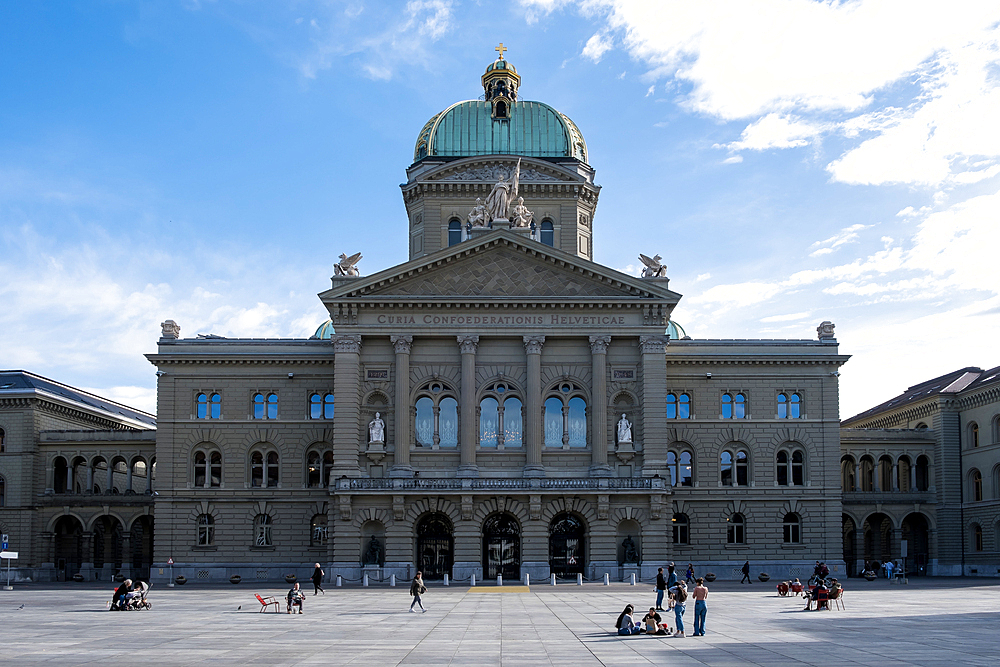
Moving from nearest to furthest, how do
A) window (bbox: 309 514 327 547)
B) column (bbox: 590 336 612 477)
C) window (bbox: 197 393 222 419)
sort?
1. column (bbox: 590 336 612 477)
2. window (bbox: 309 514 327 547)
3. window (bbox: 197 393 222 419)

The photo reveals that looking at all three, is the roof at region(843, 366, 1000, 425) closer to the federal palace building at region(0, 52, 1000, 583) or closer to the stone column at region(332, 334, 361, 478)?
the federal palace building at region(0, 52, 1000, 583)

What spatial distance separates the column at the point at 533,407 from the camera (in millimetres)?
71312

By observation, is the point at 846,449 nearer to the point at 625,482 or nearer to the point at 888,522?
the point at 888,522

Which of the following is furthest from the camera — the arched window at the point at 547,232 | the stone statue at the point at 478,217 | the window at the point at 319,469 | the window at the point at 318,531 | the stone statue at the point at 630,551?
A: the arched window at the point at 547,232

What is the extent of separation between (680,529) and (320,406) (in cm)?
2738

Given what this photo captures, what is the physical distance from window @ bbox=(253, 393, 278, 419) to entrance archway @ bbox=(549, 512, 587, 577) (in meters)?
22.1

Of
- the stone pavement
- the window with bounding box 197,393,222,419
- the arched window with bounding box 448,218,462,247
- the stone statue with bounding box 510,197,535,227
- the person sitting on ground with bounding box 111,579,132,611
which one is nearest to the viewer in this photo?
the stone pavement

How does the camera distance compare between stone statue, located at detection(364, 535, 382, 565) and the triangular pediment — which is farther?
the triangular pediment

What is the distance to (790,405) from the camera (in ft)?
267

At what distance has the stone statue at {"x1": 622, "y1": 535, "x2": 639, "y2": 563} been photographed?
70312 millimetres

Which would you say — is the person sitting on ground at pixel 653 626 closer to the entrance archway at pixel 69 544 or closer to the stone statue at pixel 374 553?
the stone statue at pixel 374 553

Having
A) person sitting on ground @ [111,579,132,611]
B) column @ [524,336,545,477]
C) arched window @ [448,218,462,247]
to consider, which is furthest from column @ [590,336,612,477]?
person sitting on ground @ [111,579,132,611]

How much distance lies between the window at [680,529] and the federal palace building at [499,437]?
0.25 metres

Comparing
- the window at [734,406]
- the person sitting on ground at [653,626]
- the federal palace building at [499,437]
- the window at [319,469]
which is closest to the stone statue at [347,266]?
the federal palace building at [499,437]
